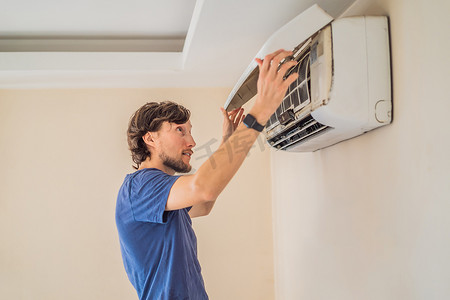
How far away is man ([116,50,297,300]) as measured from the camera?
1.47 meters

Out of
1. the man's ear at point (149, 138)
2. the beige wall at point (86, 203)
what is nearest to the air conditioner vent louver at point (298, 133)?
the man's ear at point (149, 138)

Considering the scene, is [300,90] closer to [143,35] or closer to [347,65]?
[347,65]

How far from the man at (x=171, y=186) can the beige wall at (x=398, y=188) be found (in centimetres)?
38

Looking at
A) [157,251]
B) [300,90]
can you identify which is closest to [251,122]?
[300,90]

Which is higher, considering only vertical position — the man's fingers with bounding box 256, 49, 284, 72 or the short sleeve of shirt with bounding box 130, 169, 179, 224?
the man's fingers with bounding box 256, 49, 284, 72

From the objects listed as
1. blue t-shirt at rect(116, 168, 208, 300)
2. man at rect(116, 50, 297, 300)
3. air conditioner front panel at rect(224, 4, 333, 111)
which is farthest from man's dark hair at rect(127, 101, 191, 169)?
air conditioner front panel at rect(224, 4, 333, 111)

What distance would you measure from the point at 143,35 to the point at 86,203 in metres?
1.15

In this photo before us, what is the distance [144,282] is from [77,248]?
129 cm

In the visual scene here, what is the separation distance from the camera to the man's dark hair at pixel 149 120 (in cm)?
193

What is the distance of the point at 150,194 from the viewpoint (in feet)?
5.21

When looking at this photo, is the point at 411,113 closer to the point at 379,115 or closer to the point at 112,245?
the point at 379,115

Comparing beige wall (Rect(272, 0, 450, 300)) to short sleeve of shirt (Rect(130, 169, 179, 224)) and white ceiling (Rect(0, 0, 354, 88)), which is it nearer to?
white ceiling (Rect(0, 0, 354, 88))

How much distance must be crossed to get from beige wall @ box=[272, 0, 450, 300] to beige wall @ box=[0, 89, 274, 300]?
88cm

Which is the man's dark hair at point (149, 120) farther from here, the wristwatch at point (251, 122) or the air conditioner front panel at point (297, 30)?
the wristwatch at point (251, 122)
